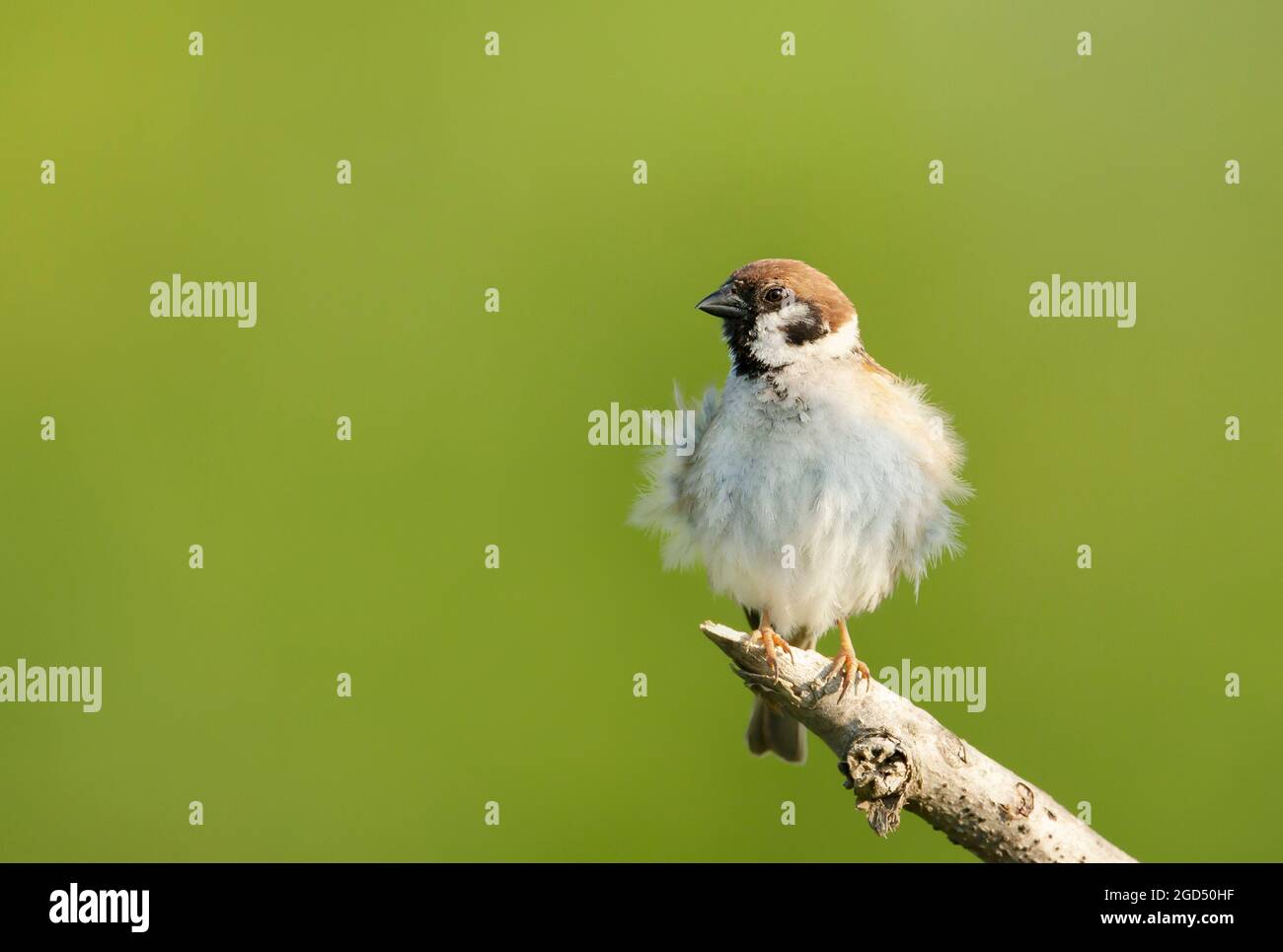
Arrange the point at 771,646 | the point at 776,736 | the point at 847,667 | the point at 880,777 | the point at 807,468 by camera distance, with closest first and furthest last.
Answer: the point at 880,777, the point at 771,646, the point at 847,667, the point at 807,468, the point at 776,736

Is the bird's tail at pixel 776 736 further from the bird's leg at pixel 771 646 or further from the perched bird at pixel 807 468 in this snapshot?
the bird's leg at pixel 771 646

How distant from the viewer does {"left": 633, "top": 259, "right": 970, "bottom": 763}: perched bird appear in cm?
455

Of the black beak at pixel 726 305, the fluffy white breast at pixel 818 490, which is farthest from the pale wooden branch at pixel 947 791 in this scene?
the black beak at pixel 726 305

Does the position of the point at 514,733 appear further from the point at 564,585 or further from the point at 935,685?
the point at 935,685

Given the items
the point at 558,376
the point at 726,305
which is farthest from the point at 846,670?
the point at 558,376

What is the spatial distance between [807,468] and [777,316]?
1.83 feet

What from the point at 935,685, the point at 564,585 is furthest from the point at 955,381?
the point at 564,585

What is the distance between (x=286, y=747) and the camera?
6418mm

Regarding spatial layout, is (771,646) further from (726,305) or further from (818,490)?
(726,305)

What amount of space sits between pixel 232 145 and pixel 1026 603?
479cm

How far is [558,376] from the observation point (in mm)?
6891

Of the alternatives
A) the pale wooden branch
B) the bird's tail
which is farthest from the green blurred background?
the pale wooden branch

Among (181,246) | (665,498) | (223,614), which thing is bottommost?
(223,614)

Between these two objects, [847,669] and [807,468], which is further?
[807,468]
